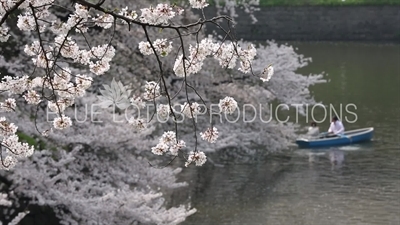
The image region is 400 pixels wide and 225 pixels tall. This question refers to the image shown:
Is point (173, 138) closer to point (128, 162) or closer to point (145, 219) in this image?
point (145, 219)

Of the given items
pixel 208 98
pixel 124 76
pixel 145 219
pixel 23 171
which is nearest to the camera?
pixel 23 171

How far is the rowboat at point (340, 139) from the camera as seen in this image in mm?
19188

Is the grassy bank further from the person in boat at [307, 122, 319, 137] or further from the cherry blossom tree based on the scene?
the cherry blossom tree

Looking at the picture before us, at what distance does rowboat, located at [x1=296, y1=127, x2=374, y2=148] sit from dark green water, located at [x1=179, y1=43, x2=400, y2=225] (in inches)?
7.5

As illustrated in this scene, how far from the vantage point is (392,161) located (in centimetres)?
1722

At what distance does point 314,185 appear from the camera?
15.4 m

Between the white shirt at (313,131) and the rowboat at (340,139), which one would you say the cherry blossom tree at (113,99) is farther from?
the white shirt at (313,131)

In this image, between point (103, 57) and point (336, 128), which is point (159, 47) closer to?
point (103, 57)

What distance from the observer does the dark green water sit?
13258 millimetres

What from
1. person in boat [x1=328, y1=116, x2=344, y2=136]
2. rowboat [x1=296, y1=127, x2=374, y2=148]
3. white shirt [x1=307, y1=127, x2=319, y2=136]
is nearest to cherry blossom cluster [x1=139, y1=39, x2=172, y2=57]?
rowboat [x1=296, y1=127, x2=374, y2=148]

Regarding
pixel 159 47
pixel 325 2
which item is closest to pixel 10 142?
pixel 159 47

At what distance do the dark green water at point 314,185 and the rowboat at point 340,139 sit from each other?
19 cm

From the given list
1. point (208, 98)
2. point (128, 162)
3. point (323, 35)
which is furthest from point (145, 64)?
point (323, 35)

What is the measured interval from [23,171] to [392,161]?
10385 mm
